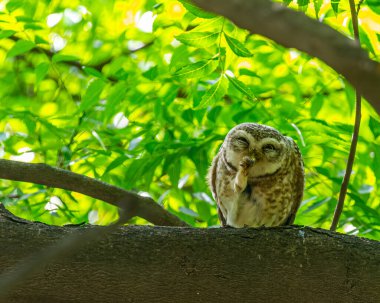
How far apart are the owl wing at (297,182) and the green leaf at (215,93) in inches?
46.5

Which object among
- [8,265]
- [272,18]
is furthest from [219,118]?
[272,18]

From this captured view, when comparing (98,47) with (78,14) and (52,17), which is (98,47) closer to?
(78,14)

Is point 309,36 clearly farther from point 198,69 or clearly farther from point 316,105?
point 316,105

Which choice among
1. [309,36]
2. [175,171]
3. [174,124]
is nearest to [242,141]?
[175,171]

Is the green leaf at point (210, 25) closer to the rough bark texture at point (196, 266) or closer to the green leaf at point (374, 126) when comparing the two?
the rough bark texture at point (196, 266)

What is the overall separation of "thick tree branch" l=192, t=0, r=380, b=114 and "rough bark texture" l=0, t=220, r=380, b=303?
1.71m

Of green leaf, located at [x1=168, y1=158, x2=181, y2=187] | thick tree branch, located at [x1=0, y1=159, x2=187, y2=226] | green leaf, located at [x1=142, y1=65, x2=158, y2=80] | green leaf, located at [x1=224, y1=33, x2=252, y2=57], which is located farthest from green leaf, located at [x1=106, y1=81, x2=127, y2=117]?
green leaf, located at [x1=224, y1=33, x2=252, y2=57]

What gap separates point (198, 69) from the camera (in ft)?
11.5

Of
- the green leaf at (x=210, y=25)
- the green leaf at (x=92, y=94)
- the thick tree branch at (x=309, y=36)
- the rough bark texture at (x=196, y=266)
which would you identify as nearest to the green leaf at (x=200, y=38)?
the green leaf at (x=210, y=25)

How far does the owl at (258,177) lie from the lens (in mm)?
4398

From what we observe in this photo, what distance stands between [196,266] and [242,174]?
5.27 ft

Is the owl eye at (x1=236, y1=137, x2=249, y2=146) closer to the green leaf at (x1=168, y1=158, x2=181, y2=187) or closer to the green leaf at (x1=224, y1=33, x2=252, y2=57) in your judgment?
the green leaf at (x1=168, y1=158, x2=181, y2=187)

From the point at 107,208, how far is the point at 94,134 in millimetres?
688

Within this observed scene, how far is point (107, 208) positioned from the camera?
16.4 ft
